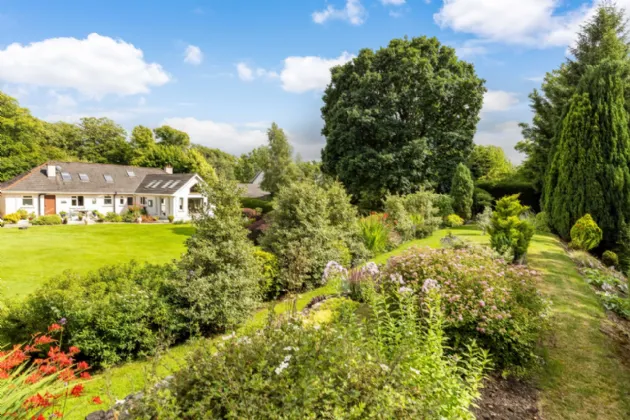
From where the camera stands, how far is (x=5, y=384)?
241 cm

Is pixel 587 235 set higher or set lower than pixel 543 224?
lower

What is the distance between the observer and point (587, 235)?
10414mm

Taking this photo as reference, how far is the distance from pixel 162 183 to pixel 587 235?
33307 mm

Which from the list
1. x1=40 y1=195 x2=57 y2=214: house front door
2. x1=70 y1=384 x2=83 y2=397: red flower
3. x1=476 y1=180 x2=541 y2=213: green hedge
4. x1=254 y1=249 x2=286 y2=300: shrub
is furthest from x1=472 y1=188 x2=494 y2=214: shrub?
x1=40 y1=195 x2=57 y2=214: house front door

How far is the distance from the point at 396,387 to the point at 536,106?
2403 cm

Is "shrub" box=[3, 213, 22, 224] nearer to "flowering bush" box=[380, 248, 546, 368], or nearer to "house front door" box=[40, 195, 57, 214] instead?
"house front door" box=[40, 195, 57, 214]

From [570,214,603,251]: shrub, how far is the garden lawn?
12.7 m

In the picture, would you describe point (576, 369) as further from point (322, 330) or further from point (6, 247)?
point (6, 247)

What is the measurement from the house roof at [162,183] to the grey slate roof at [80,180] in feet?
0.51

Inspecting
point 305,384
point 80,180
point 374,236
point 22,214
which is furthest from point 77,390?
point 80,180

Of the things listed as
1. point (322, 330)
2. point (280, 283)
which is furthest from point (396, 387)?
point (280, 283)

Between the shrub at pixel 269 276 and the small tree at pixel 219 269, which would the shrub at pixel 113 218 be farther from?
the small tree at pixel 219 269

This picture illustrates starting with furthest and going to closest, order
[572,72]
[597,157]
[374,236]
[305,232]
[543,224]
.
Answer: [572,72] < [543,224] < [597,157] < [374,236] < [305,232]

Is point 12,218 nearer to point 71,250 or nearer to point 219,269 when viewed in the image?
point 71,250
